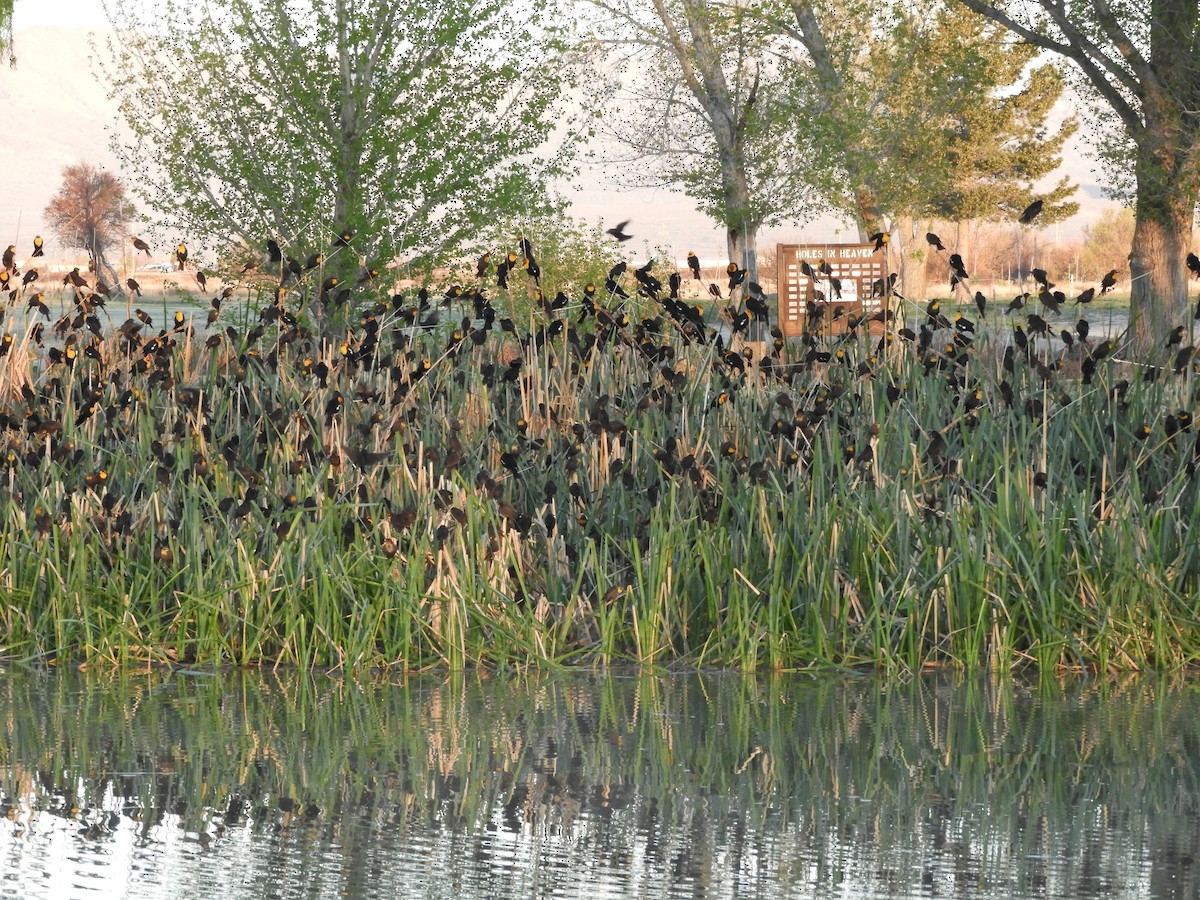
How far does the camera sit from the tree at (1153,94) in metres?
20.0

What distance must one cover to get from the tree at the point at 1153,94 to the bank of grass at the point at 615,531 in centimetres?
1368

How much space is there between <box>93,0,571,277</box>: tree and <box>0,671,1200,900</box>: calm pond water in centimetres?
1093

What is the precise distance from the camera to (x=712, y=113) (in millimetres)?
26391

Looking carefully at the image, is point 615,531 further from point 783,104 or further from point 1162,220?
point 783,104

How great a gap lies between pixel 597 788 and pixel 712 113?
2364 cm

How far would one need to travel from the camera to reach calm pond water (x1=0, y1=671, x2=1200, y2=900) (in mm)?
3010

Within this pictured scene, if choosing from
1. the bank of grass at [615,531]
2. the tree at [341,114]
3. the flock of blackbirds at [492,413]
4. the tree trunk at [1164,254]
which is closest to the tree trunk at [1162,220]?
the tree trunk at [1164,254]

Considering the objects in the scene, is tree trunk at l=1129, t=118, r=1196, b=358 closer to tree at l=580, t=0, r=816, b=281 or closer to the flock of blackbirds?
tree at l=580, t=0, r=816, b=281

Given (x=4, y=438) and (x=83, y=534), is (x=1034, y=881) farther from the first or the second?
(x=4, y=438)

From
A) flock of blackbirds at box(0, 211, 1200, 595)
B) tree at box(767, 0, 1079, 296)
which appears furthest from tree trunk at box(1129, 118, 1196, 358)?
flock of blackbirds at box(0, 211, 1200, 595)

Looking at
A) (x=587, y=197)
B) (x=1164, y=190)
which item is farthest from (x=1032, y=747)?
(x=587, y=197)

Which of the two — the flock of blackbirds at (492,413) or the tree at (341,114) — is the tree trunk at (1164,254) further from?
the flock of blackbirds at (492,413)

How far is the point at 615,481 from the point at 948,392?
1.95m

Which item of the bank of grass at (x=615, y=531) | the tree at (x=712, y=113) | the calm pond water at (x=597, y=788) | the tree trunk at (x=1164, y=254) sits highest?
the tree at (x=712, y=113)
